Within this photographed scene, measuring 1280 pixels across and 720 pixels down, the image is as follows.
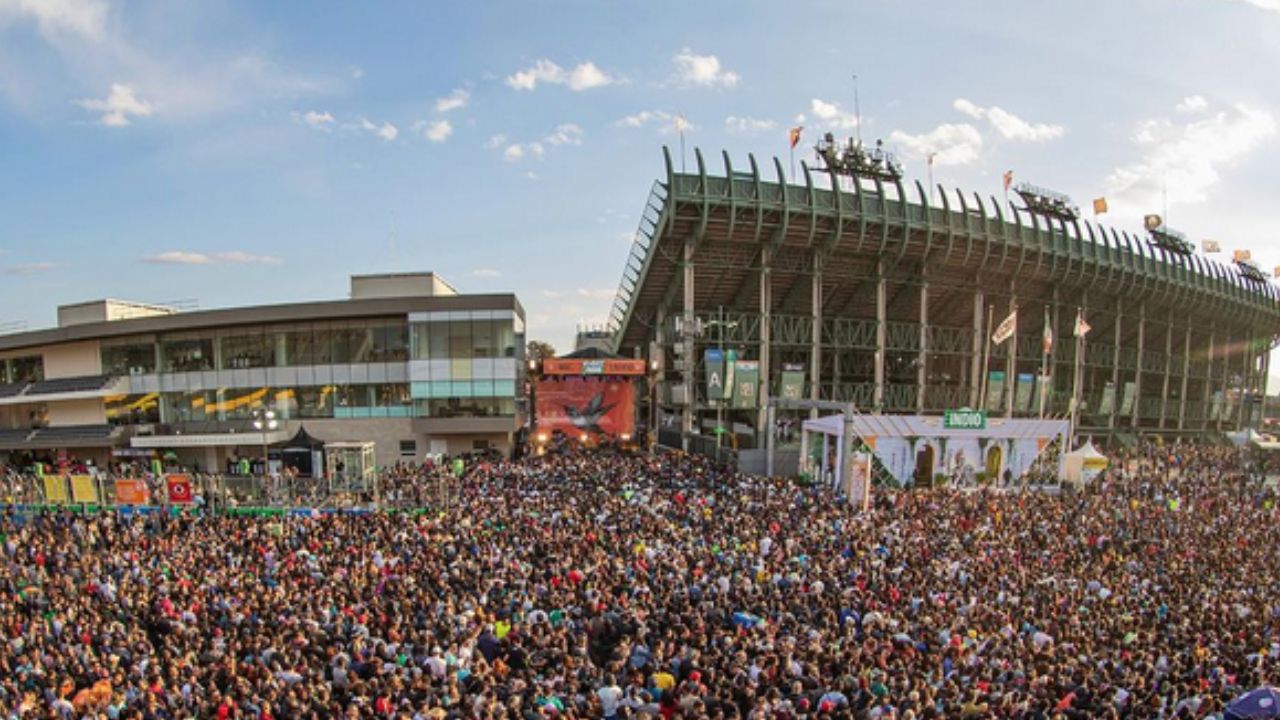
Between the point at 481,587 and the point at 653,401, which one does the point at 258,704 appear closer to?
the point at 481,587

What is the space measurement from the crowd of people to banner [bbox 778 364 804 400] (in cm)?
1687

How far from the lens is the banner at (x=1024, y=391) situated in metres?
51.0

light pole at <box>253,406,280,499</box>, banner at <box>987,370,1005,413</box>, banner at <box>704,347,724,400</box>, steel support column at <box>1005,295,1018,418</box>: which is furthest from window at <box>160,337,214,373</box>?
steel support column at <box>1005,295,1018,418</box>

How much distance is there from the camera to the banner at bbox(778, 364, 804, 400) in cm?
4156

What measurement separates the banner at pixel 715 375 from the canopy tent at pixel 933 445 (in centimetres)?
859

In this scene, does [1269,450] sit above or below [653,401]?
below

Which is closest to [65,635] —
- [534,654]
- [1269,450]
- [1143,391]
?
[534,654]

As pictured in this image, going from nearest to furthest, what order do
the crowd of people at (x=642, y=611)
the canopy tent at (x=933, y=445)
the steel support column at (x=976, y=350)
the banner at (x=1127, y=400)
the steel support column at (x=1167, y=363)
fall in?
the crowd of people at (x=642, y=611), the canopy tent at (x=933, y=445), the steel support column at (x=976, y=350), the banner at (x=1127, y=400), the steel support column at (x=1167, y=363)

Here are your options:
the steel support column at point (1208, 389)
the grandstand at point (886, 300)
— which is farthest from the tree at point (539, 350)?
the steel support column at point (1208, 389)

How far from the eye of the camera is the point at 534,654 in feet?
39.7

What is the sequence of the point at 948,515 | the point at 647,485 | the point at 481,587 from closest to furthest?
the point at 481,587, the point at 948,515, the point at 647,485

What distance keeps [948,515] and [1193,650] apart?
9.93m

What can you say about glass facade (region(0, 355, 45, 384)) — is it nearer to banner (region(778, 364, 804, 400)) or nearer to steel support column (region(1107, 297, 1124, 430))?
banner (region(778, 364, 804, 400))

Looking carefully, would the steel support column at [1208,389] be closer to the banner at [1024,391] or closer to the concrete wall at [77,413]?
the banner at [1024,391]
